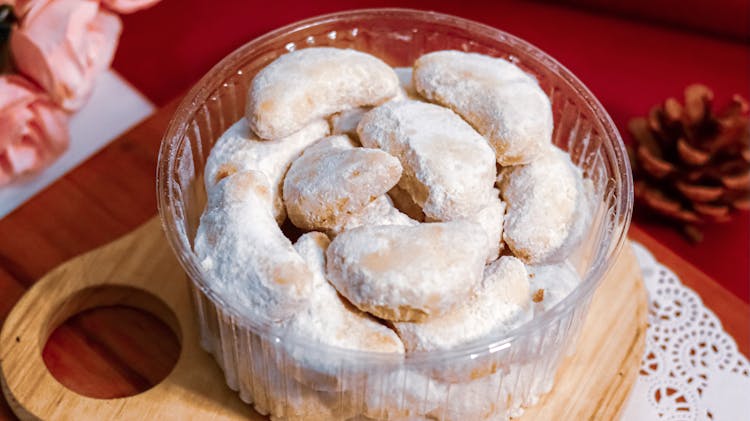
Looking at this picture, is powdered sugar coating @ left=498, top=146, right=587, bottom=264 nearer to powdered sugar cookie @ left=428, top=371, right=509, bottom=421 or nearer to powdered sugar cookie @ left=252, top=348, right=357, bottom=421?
powdered sugar cookie @ left=428, top=371, right=509, bottom=421

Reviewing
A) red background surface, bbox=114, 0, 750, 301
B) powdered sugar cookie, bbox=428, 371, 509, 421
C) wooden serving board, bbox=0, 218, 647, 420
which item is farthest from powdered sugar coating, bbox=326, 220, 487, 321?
red background surface, bbox=114, 0, 750, 301

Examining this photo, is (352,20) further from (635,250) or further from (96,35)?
(635,250)

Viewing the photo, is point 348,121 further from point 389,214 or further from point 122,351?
point 122,351

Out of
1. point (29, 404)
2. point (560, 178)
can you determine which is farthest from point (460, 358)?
point (29, 404)

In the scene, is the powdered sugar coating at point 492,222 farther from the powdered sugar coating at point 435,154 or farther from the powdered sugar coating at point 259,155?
the powdered sugar coating at point 259,155

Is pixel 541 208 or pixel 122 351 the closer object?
pixel 541 208

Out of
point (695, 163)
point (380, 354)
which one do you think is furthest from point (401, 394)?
point (695, 163)
